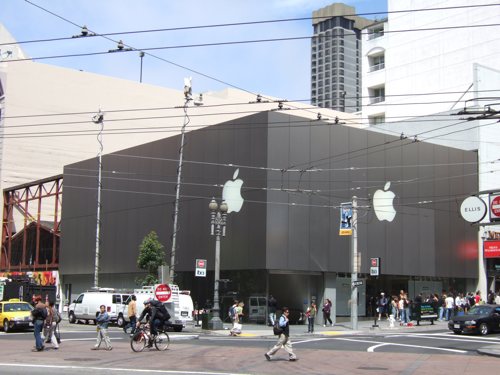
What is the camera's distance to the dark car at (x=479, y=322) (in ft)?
98.1

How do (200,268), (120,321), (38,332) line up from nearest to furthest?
(38,332) < (200,268) < (120,321)

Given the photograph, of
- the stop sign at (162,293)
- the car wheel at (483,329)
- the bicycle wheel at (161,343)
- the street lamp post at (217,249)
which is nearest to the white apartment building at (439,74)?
the car wheel at (483,329)

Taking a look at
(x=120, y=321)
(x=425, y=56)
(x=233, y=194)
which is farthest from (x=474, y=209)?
(x=425, y=56)

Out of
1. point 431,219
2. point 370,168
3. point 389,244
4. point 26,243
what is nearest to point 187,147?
point 370,168

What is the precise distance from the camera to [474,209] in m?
27.7

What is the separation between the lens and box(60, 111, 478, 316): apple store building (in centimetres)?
3850

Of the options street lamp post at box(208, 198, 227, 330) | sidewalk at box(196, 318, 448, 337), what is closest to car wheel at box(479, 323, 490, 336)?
sidewalk at box(196, 318, 448, 337)

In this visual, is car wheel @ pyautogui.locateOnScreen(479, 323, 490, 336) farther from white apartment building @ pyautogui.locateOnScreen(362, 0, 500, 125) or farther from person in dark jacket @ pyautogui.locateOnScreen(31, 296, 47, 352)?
white apartment building @ pyautogui.locateOnScreen(362, 0, 500, 125)

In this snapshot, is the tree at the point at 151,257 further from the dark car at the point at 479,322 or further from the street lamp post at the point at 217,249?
the dark car at the point at 479,322

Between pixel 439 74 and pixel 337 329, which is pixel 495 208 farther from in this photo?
pixel 439 74

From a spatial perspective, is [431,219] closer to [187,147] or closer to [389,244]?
[389,244]

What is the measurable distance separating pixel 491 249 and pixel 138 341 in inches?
1385

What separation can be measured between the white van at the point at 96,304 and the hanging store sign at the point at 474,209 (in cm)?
1983

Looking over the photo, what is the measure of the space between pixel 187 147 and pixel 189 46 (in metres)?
24.4
